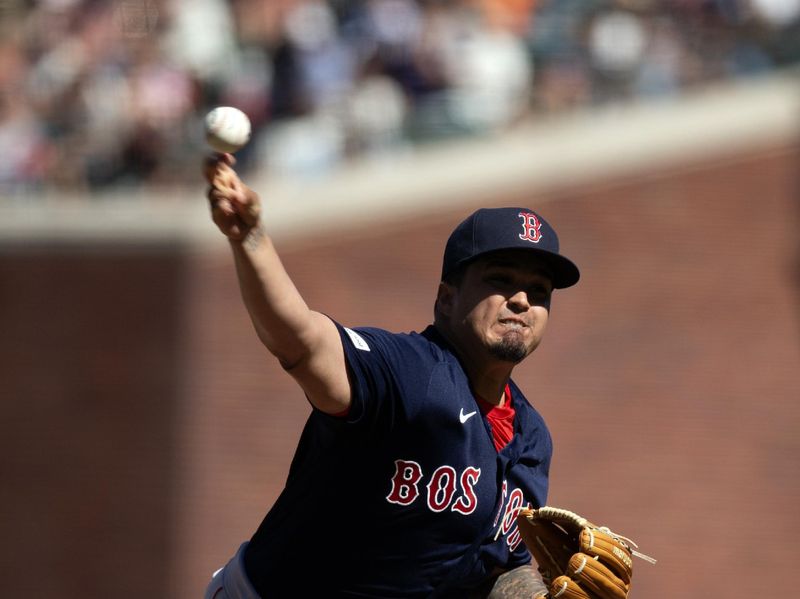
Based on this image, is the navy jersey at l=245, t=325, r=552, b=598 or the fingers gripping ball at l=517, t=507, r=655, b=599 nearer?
the navy jersey at l=245, t=325, r=552, b=598

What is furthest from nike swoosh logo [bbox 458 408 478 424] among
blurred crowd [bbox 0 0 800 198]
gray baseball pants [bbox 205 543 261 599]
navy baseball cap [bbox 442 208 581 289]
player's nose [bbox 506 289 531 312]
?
blurred crowd [bbox 0 0 800 198]

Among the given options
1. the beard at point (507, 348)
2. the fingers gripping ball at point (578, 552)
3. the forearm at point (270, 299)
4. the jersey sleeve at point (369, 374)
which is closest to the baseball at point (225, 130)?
the forearm at point (270, 299)

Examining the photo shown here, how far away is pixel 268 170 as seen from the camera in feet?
40.1

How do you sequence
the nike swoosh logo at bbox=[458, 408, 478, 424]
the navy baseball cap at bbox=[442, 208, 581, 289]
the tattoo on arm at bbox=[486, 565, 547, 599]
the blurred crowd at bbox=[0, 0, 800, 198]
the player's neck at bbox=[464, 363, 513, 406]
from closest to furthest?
the nike swoosh logo at bbox=[458, 408, 478, 424] < the navy baseball cap at bbox=[442, 208, 581, 289] < the player's neck at bbox=[464, 363, 513, 406] < the tattoo on arm at bbox=[486, 565, 547, 599] < the blurred crowd at bbox=[0, 0, 800, 198]

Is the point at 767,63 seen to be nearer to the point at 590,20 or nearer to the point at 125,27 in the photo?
the point at 590,20

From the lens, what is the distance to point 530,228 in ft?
13.8

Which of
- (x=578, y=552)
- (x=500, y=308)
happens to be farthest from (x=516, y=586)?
(x=500, y=308)

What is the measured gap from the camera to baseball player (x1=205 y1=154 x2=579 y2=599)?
153 inches

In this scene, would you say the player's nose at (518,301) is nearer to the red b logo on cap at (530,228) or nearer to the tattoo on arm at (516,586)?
the red b logo on cap at (530,228)

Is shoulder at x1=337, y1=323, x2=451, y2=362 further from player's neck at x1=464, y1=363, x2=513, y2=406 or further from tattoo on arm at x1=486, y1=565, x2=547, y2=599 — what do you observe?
tattoo on arm at x1=486, y1=565, x2=547, y2=599

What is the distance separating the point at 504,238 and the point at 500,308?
0.21m

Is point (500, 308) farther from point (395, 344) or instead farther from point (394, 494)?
point (394, 494)

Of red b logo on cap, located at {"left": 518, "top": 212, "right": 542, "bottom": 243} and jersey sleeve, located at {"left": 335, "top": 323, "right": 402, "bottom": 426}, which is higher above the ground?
red b logo on cap, located at {"left": 518, "top": 212, "right": 542, "bottom": 243}

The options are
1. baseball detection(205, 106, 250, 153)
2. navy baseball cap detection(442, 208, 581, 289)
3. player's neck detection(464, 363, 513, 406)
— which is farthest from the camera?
player's neck detection(464, 363, 513, 406)
